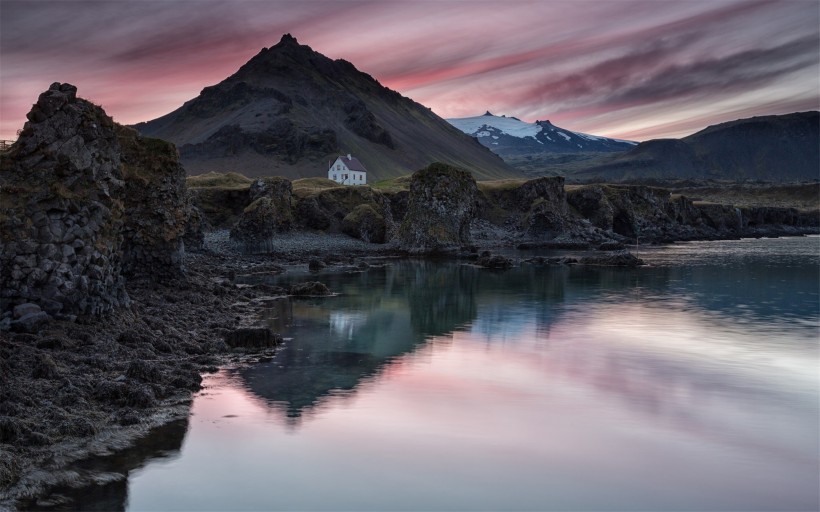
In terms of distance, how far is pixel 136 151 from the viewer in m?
42.8

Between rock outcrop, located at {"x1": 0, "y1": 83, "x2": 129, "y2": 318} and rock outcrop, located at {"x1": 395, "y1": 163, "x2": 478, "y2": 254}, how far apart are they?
64369 mm

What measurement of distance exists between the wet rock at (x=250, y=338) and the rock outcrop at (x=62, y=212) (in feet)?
16.2

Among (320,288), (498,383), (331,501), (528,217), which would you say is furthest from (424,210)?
(331,501)

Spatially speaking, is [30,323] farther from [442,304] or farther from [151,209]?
[442,304]

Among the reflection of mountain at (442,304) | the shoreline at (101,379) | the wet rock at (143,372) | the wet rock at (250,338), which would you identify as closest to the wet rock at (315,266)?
the reflection of mountain at (442,304)

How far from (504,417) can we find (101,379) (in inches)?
502

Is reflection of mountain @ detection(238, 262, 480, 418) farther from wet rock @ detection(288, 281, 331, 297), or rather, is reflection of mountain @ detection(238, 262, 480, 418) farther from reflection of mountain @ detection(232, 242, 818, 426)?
wet rock @ detection(288, 281, 331, 297)

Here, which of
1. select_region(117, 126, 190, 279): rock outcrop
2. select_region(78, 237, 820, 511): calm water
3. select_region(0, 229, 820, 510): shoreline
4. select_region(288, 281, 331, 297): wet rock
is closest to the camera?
select_region(0, 229, 820, 510): shoreline

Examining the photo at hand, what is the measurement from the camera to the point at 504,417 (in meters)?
22.5

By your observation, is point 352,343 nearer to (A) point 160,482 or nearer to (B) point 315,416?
(B) point 315,416

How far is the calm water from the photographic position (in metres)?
16.3

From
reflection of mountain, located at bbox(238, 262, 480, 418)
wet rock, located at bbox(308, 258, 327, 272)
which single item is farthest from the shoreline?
wet rock, located at bbox(308, 258, 327, 272)

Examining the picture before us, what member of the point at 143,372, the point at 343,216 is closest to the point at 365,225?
the point at 343,216

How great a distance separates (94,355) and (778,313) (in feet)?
144
